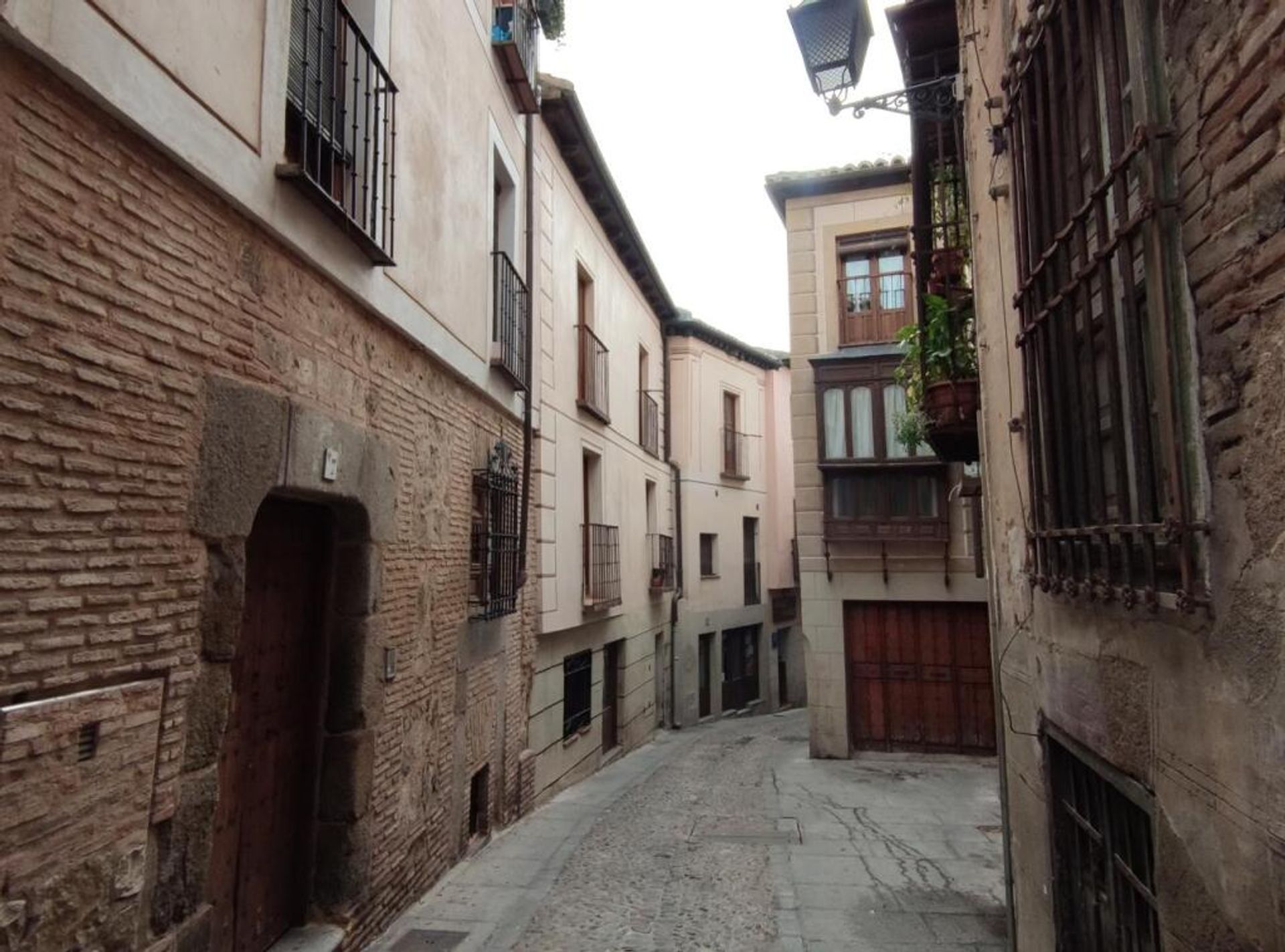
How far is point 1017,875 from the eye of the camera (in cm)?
446

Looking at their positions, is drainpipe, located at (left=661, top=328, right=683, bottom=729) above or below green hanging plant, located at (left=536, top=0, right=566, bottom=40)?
below

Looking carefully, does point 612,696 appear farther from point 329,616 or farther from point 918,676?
point 329,616

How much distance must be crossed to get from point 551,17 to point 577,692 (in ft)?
24.5

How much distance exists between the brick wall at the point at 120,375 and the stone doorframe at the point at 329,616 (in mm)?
52

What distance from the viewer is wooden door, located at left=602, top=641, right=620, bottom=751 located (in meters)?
12.0

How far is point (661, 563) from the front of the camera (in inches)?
591

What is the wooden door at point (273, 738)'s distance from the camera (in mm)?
3842

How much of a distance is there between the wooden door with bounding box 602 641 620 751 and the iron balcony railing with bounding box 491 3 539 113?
23.7ft

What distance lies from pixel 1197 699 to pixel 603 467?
9.60m

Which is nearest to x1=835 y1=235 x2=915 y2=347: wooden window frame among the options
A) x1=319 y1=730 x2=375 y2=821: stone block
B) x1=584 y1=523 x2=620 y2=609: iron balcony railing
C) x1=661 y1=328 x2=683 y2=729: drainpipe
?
x1=584 y1=523 x2=620 y2=609: iron balcony railing

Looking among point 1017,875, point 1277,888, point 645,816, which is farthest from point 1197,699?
point 645,816

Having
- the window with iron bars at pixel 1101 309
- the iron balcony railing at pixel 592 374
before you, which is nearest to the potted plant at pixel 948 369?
the window with iron bars at pixel 1101 309

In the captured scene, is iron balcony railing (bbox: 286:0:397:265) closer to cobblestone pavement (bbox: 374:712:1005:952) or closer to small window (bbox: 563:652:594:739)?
cobblestone pavement (bbox: 374:712:1005:952)

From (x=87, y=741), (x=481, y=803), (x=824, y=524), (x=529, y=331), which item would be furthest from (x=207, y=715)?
(x=824, y=524)
